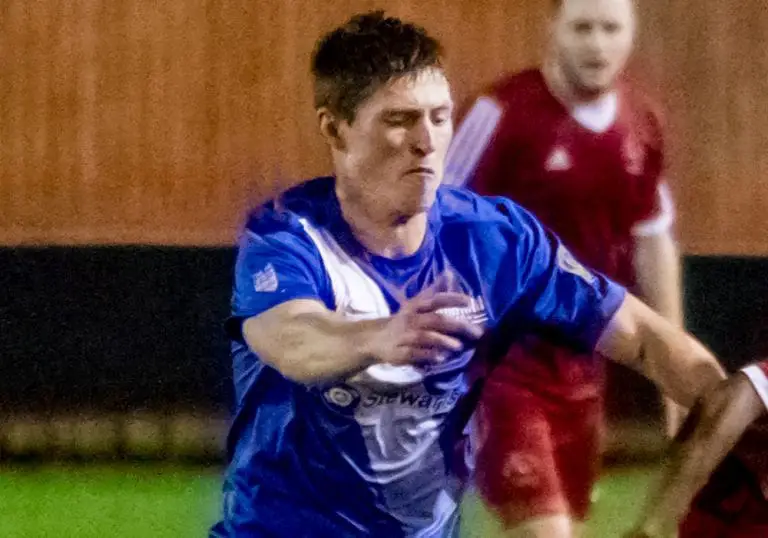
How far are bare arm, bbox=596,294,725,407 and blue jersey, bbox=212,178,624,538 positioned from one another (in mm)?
15

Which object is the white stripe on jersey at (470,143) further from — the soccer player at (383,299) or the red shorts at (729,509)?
the red shorts at (729,509)

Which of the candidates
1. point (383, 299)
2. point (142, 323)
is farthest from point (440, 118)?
point (142, 323)

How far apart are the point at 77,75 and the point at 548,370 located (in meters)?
1.14

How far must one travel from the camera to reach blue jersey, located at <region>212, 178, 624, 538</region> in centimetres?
88

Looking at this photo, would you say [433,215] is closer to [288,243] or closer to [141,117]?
[288,243]

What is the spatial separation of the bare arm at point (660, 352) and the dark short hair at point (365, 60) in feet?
0.86

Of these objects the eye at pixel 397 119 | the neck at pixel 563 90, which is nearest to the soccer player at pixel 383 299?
the eye at pixel 397 119

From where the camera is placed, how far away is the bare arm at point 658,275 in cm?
133

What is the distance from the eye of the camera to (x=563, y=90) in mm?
1275

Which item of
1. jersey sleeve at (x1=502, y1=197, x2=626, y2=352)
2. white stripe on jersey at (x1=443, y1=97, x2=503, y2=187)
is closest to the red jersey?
white stripe on jersey at (x1=443, y1=97, x2=503, y2=187)

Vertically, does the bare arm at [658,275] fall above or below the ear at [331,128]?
below

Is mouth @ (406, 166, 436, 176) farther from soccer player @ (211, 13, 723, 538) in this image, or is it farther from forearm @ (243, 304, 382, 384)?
forearm @ (243, 304, 382, 384)

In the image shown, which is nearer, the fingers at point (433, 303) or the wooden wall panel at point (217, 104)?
the fingers at point (433, 303)

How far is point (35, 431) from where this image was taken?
2.01 metres
